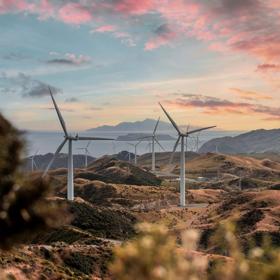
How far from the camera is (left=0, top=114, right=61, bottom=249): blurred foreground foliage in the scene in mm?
16203

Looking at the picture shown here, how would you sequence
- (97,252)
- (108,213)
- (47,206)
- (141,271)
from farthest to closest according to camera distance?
(108,213) < (97,252) < (47,206) < (141,271)

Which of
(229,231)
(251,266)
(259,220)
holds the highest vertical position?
(229,231)

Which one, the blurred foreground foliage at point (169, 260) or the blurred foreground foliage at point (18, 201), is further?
the blurred foreground foliage at point (18, 201)

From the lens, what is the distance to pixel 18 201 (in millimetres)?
16562

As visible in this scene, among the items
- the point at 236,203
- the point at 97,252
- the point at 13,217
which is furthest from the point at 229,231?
the point at 236,203

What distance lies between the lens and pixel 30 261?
7638 cm

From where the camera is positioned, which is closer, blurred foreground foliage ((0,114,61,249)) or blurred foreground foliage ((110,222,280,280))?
blurred foreground foliage ((110,222,280,280))

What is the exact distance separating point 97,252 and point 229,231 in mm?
86325

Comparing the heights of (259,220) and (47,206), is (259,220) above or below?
below

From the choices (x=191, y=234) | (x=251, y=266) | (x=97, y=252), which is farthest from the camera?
(x=97, y=252)

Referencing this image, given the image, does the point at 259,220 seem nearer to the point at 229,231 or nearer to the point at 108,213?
the point at 108,213

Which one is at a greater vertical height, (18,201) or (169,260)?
(18,201)

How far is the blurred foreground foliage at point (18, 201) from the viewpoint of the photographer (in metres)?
16.2

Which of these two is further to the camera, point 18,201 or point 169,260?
point 18,201
